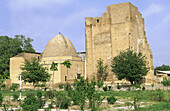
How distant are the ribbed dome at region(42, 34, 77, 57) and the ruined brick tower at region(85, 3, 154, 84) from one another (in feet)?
11.7

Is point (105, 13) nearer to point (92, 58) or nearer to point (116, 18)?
point (116, 18)

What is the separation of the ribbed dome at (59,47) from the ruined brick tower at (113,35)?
11.7ft

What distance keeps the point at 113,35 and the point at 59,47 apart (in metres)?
9.79

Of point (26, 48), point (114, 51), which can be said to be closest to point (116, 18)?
point (114, 51)

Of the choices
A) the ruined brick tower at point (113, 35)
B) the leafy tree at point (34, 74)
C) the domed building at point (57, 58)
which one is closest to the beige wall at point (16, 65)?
the domed building at point (57, 58)

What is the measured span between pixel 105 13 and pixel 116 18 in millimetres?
2572

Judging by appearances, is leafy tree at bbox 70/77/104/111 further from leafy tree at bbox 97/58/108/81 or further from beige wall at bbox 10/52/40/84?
beige wall at bbox 10/52/40/84

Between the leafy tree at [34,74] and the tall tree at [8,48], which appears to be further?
the tall tree at [8,48]

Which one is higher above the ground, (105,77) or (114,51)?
(114,51)

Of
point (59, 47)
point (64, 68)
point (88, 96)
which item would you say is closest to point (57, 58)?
point (59, 47)

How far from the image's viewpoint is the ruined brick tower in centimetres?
3997

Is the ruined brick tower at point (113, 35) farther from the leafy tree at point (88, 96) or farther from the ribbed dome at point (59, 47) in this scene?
the leafy tree at point (88, 96)

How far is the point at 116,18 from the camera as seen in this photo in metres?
40.9

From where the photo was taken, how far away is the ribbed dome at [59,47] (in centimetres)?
4153
